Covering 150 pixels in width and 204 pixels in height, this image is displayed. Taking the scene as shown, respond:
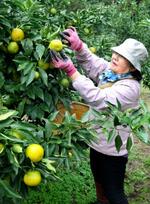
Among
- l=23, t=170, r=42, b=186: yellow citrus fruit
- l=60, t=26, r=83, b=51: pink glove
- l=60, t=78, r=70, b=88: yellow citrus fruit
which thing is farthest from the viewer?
l=60, t=26, r=83, b=51: pink glove

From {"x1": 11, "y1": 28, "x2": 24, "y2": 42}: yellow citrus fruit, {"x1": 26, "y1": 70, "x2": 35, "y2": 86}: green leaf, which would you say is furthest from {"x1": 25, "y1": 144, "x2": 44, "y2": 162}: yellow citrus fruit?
{"x1": 11, "y1": 28, "x2": 24, "y2": 42}: yellow citrus fruit

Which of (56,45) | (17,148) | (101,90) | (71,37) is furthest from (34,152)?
(71,37)

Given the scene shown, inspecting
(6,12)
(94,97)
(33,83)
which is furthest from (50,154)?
(6,12)

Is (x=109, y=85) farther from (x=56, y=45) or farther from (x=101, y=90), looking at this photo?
(x=56, y=45)

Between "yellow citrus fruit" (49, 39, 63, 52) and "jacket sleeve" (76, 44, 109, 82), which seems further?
"jacket sleeve" (76, 44, 109, 82)

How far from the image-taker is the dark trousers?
2803 millimetres

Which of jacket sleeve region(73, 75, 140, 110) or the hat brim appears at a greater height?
the hat brim

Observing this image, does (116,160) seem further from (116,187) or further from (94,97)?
(94,97)

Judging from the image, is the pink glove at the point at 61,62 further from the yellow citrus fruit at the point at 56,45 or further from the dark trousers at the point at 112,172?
the dark trousers at the point at 112,172

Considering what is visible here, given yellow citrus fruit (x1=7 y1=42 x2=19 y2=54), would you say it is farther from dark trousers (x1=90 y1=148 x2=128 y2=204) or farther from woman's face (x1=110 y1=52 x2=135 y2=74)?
dark trousers (x1=90 y1=148 x2=128 y2=204)

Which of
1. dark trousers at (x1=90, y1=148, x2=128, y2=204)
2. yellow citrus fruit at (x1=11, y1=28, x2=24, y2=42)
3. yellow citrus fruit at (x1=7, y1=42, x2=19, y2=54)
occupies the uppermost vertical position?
yellow citrus fruit at (x1=11, y1=28, x2=24, y2=42)

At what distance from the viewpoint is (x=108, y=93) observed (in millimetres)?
2488

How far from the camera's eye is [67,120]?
1.97 metres

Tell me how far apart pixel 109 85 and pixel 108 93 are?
170 mm
